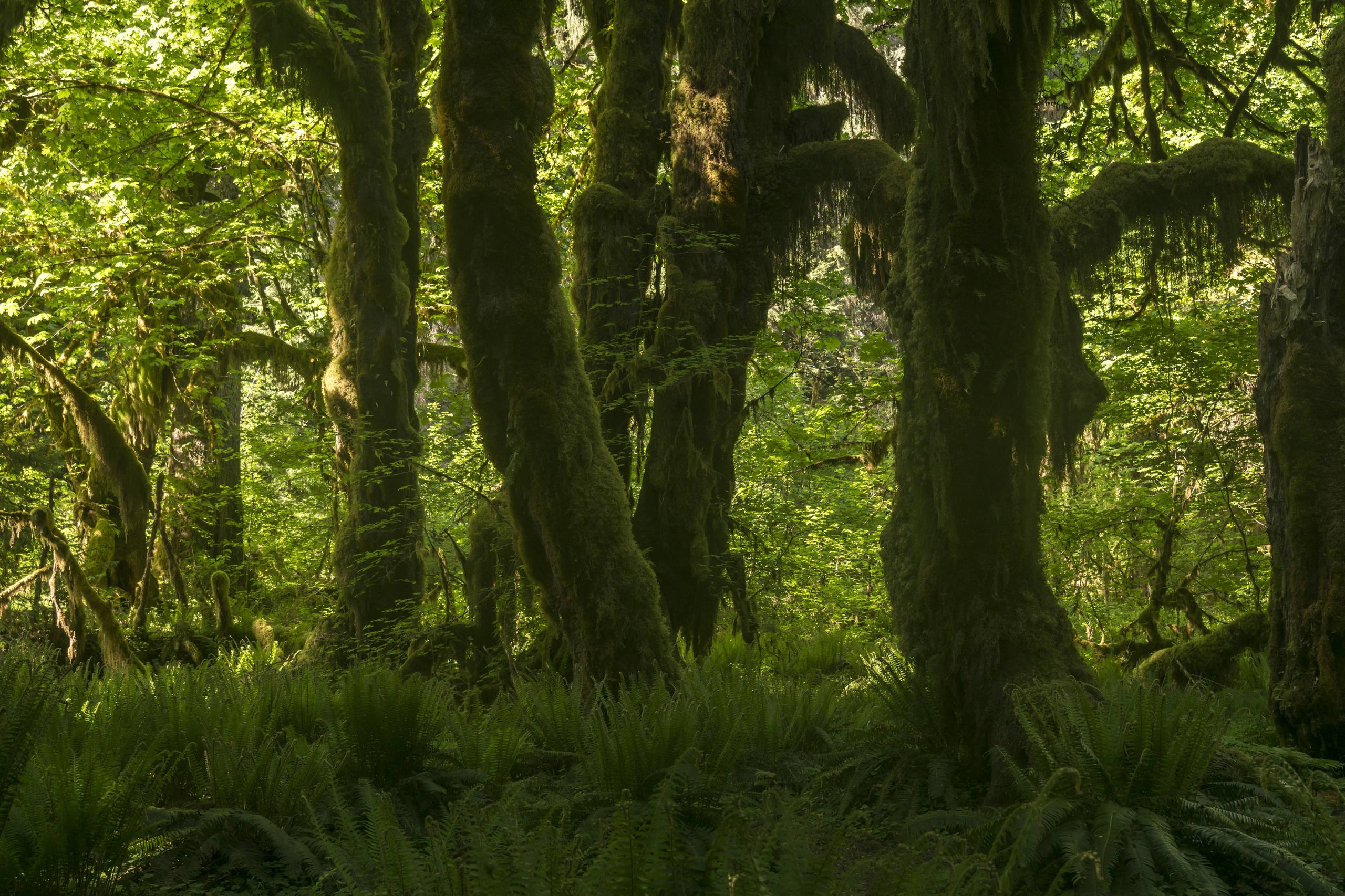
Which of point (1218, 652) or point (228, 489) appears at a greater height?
point (228, 489)

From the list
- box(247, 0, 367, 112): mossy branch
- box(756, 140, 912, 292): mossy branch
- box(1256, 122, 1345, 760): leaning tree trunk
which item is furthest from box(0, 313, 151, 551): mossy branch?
box(1256, 122, 1345, 760): leaning tree trunk

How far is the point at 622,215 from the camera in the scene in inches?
348

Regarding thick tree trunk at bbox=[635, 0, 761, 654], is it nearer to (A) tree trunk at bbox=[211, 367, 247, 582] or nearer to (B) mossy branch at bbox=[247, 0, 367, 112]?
(B) mossy branch at bbox=[247, 0, 367, 112]

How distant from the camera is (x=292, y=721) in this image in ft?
20.1

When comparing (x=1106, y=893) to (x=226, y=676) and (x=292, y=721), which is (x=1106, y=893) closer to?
(x=292, y=721)

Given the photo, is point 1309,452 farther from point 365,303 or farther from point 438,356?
point 438,356

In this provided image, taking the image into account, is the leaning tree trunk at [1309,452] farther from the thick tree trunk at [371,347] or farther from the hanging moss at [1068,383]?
the thick tree trunk at [371,347]

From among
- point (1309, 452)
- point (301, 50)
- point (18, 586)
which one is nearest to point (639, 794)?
Answer: point (1309, 452)

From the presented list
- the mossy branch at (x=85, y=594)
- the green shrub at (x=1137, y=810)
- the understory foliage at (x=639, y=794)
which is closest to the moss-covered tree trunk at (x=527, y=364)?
the understory foliage at (x=639, y=794)

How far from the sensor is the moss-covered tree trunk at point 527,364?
624 centimetres

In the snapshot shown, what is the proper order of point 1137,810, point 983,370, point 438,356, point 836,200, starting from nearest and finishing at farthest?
point 1137,810 → point 983,370 → point 836,200 → point 438,356

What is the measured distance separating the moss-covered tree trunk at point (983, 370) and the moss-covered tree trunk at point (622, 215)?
3.46m

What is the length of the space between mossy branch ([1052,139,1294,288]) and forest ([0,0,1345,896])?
39mm

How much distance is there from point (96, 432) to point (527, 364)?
813 cm
